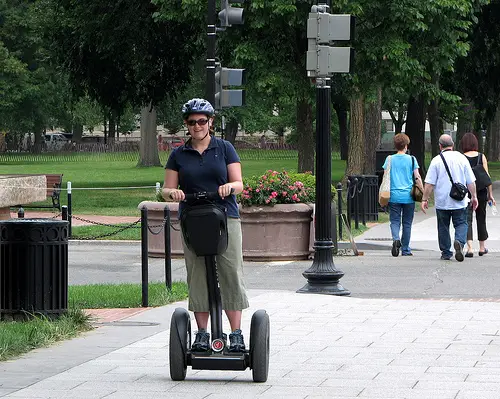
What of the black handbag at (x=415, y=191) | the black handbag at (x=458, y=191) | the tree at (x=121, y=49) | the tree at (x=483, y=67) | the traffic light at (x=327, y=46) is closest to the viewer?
the traffic light at (x=327, y=46)

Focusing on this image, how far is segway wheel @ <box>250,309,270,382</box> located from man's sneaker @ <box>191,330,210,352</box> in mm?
294

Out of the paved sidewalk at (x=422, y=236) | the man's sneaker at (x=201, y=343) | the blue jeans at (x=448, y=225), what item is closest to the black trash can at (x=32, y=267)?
the man's sneaker at (x=201, y=343)

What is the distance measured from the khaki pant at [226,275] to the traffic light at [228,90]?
12.8m

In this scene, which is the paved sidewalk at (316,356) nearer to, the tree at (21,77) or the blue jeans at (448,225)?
the blue jeans at (448,225)

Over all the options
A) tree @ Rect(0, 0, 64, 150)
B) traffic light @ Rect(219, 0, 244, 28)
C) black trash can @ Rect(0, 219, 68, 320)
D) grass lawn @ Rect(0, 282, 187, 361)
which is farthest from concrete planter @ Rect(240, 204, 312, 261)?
tree @ Rect(0, 0, 64, 150)

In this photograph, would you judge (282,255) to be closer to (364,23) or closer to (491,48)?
(364,23)

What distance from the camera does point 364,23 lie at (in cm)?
3275

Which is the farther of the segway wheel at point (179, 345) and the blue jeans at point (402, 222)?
the blue jeans at point (402, 222)

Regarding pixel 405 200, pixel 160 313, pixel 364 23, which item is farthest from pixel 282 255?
pixel 364 23

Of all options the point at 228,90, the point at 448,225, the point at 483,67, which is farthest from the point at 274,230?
the point at 483,67

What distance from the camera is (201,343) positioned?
26.4 feet

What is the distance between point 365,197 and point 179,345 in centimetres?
1974

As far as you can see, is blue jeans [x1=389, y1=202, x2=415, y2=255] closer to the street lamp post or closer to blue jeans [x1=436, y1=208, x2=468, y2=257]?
blue jeans [x1=436, y1=208, x2=468, y2=257]

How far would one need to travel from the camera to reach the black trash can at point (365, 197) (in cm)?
2649
